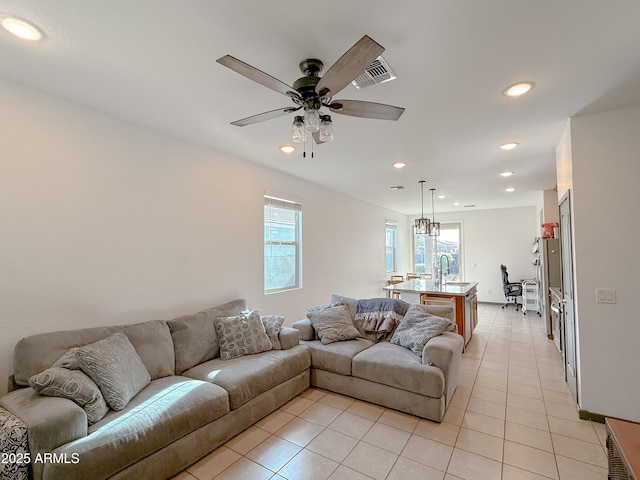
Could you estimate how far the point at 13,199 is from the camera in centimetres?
212

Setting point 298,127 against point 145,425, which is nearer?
point 145,425

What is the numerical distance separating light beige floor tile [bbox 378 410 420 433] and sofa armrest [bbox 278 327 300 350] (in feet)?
3.61

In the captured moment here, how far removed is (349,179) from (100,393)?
398 centimetres

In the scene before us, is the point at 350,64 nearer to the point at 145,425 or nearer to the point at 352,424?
the point at 145,425

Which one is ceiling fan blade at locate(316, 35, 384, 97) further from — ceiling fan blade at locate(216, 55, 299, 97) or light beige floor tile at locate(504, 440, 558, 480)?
light beige floor tile at locate(504, 440, 558, 480)

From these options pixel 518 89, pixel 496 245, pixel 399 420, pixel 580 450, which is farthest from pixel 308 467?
pixel 496 245

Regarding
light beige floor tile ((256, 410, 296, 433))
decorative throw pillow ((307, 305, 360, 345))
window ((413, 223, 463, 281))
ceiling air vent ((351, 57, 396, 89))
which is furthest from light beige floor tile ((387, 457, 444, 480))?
window ((413, 223, 463, 281))

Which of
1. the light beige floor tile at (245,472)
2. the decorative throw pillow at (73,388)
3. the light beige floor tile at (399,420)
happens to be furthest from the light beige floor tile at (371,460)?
the decorative throw pillow at (73,388)

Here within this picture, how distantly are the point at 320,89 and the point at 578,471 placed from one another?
9.60ft

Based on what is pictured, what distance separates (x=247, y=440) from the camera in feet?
7.73

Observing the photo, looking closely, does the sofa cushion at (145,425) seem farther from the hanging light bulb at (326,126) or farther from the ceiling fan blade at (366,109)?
the ceiling fan blade at (366,109)

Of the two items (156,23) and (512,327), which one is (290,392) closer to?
(156,23)

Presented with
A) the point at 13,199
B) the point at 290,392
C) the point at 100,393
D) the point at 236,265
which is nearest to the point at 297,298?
the point at 236,265

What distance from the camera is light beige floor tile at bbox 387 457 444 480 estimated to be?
196 centimetres
